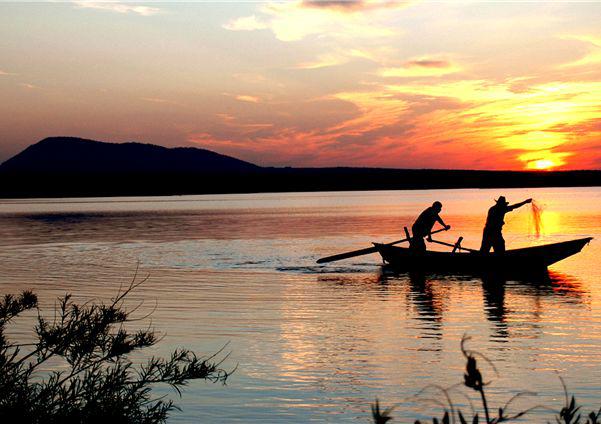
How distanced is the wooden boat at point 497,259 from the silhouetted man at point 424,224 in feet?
1.17

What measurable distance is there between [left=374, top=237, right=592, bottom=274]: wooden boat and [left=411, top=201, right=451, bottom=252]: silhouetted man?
358mm

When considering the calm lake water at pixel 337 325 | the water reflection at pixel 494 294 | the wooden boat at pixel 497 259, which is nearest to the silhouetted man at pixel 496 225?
the wooden boat at pixel 497 259

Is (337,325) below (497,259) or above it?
below

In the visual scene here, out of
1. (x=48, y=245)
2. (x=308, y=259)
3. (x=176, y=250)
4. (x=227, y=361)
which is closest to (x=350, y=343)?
(x=227, y=361)

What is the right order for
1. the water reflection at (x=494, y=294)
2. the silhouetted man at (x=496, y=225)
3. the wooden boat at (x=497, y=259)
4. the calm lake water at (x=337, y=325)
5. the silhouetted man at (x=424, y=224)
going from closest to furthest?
the calm lake water at (x=337, y=325)
the water reflection at (x=494, y=294)
the silhouetted man at (x=496, y=225)
the silhouetted man at (x=424, y=224)
the wooden boat at (x=497, y=259)

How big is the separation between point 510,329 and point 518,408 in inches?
235

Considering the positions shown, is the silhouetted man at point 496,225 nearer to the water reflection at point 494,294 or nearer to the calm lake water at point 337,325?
the water reflection at point 494,294

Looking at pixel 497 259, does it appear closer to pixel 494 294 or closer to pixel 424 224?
pixel 424 224

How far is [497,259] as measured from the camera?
27.3 metres

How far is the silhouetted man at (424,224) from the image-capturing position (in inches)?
1052

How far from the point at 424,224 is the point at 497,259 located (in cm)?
259

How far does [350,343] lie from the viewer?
16.0 m

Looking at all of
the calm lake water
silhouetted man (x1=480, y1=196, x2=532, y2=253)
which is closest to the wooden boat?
silhouetted man (x1=480, y1=196, x2=532, y2=253)

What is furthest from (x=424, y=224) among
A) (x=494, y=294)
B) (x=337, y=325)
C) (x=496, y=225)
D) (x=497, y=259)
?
(x=337, y=325)
